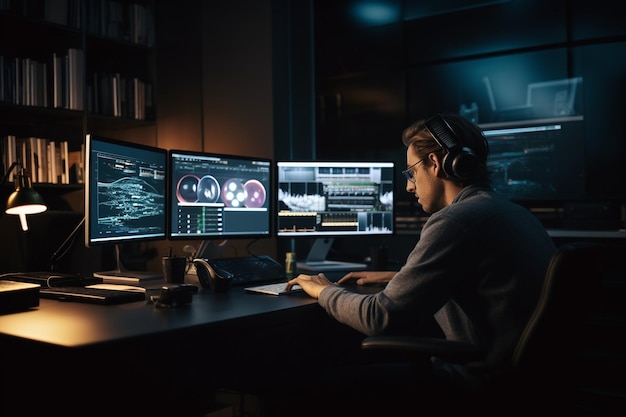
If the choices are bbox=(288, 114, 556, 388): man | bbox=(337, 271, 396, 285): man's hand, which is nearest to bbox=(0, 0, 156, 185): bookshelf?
bbox=(337, 271, 396, 285): man's hand

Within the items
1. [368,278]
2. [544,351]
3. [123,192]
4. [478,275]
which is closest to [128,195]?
[123,192]

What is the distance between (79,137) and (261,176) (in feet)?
5.75

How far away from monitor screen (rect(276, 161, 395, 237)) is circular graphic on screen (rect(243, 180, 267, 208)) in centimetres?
8

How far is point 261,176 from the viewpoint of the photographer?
2.50 m

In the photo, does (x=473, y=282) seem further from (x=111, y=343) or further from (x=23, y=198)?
(x=23, y=198)

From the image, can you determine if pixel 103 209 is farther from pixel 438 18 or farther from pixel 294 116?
pixel 438 18

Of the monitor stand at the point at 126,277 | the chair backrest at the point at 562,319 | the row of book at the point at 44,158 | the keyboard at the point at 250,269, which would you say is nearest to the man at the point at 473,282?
the chair backrest at the point at 562,319

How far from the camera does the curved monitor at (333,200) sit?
8.40 feet

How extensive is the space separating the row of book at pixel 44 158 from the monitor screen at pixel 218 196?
60.7 inches

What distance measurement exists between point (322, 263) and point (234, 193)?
55 cm

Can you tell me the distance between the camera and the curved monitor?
2561 mm

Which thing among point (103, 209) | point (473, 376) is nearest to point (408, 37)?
point (103, 209)

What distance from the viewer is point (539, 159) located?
140 inches

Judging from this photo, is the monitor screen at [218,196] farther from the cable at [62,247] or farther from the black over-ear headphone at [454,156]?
the black over-ear headphone at [454,156]
